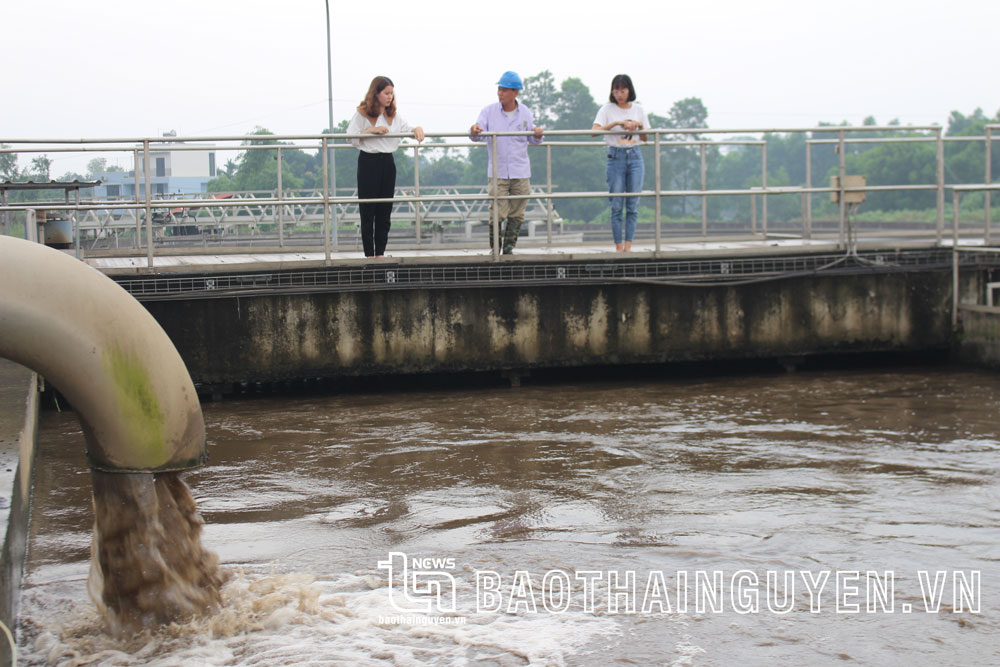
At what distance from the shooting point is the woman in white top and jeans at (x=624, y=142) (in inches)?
443

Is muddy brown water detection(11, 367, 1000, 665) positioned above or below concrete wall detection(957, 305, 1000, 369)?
below

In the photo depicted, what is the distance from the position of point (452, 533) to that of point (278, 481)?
1.65 metres

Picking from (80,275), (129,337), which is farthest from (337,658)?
(80,275)

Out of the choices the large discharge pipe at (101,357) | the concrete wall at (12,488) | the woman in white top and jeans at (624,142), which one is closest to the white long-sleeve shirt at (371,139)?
the woman in white top and jeans at (624,142)

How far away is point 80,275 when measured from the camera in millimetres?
3926

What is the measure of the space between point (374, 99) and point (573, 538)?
19.2 ft

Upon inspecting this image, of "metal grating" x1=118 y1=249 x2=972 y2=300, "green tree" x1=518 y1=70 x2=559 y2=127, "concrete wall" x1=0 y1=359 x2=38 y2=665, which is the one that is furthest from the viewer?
"green tree" x1=518 y1=70 x2=559 y2=127

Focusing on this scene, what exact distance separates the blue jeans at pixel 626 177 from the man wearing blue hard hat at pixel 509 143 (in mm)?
847

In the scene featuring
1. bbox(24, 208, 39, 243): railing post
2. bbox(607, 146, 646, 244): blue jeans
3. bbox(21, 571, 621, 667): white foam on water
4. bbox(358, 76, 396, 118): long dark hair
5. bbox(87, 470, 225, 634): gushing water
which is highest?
bbox(358, 76, 396, 118): long dark hair

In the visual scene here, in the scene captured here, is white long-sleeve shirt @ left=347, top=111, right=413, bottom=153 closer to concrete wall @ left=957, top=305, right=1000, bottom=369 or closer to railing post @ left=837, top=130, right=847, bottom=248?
railing post @ left=837, top=130, right=847, bottom=248

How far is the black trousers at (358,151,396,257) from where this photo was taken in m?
10.6

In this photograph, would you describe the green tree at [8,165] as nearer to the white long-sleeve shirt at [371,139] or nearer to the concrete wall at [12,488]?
the white long-sleeve shirt at [371,139]
